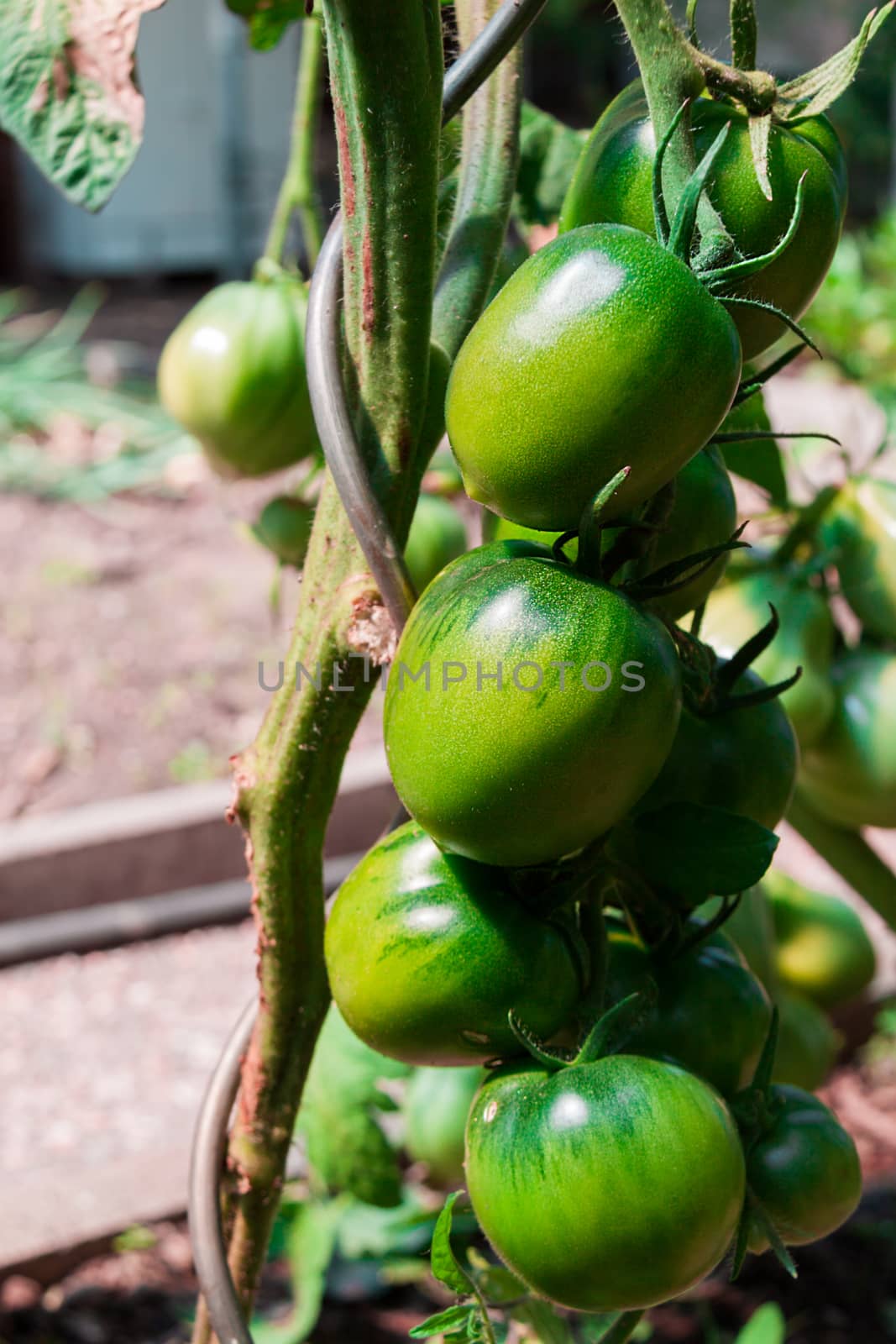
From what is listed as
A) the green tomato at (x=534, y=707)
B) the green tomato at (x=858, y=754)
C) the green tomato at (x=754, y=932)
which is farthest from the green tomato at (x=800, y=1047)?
the green tomato at (x=534, y=707)

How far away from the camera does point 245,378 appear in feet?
2.80

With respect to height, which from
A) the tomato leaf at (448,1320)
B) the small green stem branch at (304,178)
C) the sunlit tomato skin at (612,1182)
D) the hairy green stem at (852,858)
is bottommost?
the hairy green stem at (852,858)

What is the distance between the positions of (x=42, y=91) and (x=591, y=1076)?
427 mm

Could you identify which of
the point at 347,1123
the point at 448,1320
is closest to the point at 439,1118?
the point at 347,1123

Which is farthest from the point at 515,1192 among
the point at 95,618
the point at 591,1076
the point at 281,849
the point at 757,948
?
the point at 95,618

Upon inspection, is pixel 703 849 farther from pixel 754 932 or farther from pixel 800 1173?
pixel 754 932

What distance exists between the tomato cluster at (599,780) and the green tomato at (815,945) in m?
0.44

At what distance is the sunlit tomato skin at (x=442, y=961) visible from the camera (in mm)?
435

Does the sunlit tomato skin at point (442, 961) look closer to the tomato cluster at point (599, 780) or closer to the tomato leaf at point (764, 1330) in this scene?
the tomato cluster at point (599, 780)

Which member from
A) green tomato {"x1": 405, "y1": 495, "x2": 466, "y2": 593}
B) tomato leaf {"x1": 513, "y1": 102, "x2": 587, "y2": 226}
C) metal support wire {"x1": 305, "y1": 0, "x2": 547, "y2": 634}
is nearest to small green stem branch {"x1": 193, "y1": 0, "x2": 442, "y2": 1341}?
metal support wire {"x1": 305, "y1": 0, "x2": 547, "y2": 634}

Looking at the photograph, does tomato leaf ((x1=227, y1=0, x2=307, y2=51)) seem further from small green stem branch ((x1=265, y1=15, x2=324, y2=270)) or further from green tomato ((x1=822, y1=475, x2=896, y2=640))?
green tomato ((x1=822, y1=475, x2=896, y2=640))

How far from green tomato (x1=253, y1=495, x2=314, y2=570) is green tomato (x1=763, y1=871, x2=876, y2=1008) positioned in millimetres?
410

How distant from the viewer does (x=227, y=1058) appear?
0.58 m

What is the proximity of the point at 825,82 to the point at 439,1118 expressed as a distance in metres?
0.78
